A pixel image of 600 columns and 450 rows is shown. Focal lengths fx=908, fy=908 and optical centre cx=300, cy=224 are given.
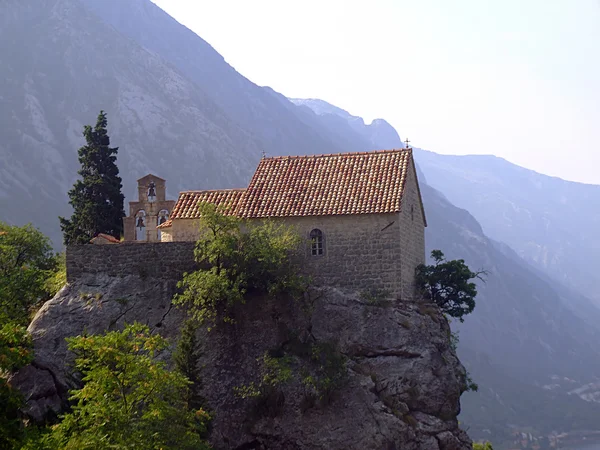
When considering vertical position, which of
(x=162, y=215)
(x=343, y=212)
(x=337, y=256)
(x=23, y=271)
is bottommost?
(x=23, y=271)

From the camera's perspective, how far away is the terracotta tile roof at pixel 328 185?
142 ft

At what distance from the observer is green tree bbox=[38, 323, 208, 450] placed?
100 ft

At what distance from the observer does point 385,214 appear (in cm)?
4262

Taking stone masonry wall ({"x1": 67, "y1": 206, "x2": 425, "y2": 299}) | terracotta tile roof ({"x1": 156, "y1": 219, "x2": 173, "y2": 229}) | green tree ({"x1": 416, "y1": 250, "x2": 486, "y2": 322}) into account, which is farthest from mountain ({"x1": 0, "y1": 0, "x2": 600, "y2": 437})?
stone masonry wall ({"x1": 67, "y1": 206, "x2": 425, "y2": 299})

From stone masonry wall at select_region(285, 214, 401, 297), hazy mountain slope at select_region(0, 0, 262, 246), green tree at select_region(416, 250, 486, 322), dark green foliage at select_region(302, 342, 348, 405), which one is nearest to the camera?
dark green foliage at select_region(302, 342, 348, 405)

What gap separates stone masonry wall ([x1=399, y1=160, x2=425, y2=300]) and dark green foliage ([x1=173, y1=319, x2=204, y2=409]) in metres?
10.2

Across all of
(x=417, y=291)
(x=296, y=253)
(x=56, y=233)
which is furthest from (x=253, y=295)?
(x=56, y=233)

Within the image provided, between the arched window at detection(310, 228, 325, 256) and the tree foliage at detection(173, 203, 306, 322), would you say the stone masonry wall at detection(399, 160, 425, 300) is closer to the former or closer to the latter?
the arched window at detection(310, 228, 325, 256)

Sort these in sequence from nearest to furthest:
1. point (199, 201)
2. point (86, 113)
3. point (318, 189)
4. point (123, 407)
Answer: point (123, 407)
point (318, 189)
point (199, 201)
point (86, 113)

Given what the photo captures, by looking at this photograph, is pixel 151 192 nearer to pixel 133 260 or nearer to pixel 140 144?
pixel 133 260

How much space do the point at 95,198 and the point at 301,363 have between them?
18.0 meters

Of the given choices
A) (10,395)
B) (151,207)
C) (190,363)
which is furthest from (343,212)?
(10,395)

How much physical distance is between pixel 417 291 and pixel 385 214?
4642 mm

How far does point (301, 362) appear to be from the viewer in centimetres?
3997
